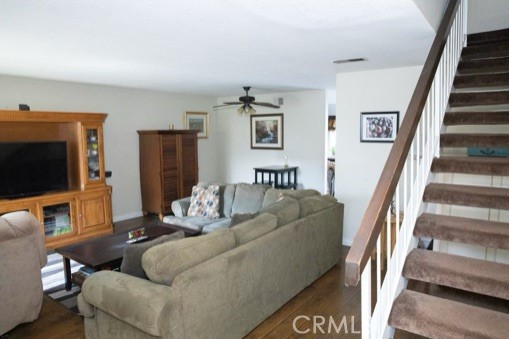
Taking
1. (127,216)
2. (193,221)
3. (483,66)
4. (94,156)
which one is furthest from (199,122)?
(483,66)

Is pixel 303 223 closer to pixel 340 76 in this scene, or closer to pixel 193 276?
pixel 193 276

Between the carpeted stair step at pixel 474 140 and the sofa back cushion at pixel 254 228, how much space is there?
56.7 inches

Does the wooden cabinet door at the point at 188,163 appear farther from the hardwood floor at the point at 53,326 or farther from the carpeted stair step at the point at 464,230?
the carpeted stair step at the point at 464,230

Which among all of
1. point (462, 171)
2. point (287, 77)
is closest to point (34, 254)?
point (462, 171)

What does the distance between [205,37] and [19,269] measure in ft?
7.47

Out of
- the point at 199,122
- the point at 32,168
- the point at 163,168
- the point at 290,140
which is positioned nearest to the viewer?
the point at 32,168

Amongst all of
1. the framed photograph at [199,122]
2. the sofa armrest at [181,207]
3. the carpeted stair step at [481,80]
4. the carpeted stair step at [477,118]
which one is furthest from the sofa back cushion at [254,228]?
the framed photograph at [199,122]

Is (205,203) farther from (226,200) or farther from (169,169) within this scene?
(169,169)

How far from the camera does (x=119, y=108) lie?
19.8 ft

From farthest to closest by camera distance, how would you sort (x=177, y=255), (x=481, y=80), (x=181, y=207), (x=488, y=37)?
1. (x=181, y=207)
2. (x=488, y=37)
3. (x=481, y=80)
4. (x=177, y=255)

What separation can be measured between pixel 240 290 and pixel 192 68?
259 cm

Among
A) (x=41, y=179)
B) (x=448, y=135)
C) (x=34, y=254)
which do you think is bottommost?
(x=34, y=254)

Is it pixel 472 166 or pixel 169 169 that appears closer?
pixel 472 166

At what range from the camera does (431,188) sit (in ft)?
7.54
